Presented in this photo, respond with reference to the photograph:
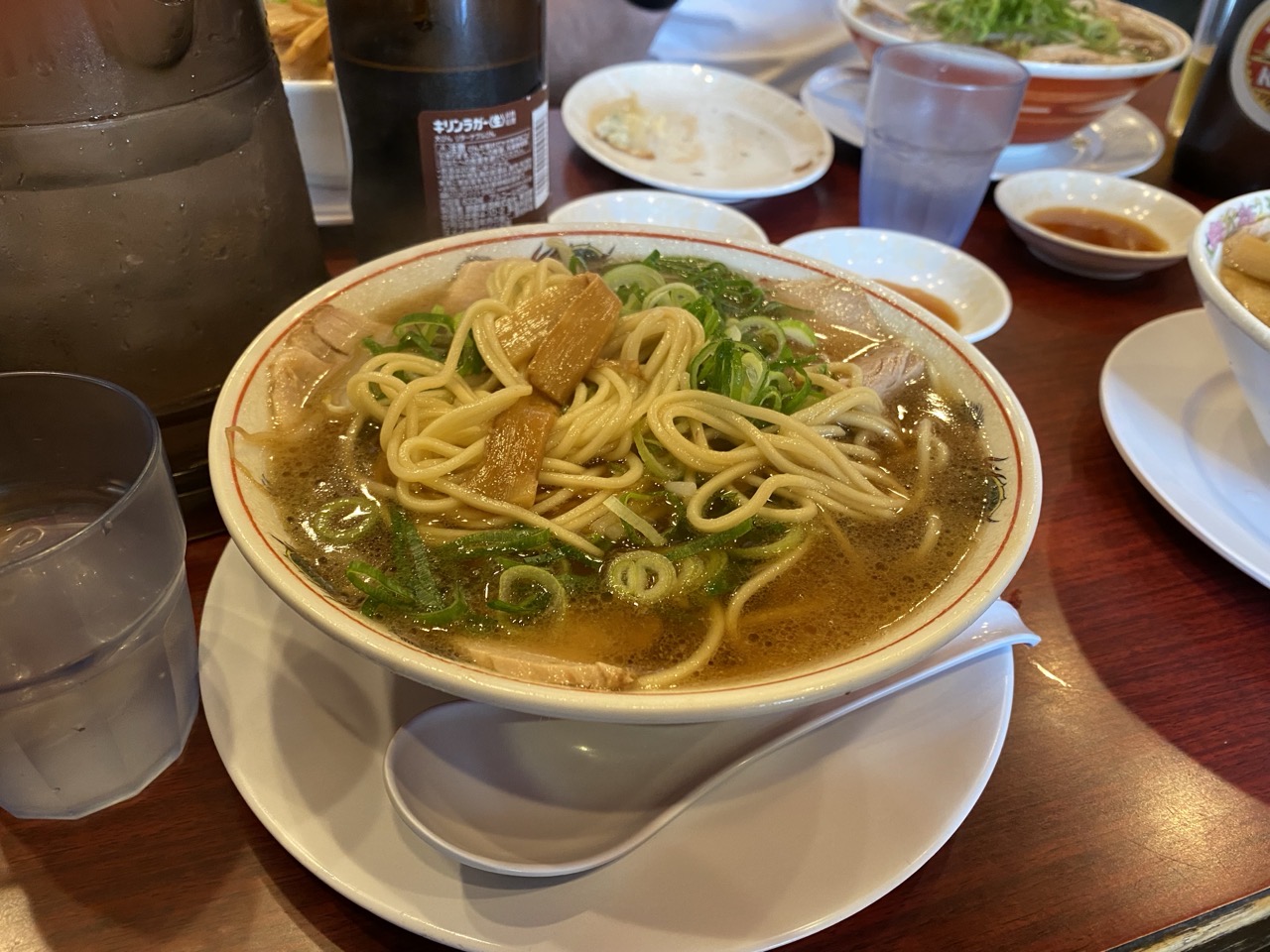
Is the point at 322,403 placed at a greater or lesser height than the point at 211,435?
lesser

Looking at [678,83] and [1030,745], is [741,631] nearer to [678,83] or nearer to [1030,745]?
[1030,745]

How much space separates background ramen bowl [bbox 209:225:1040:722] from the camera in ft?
2.66

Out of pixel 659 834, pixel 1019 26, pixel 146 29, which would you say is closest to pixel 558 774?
pixel 659 834

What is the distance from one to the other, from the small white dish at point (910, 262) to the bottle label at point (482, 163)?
714mm

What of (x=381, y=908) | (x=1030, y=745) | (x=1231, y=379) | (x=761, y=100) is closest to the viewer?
(x=381, y=908)

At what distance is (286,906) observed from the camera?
3.10 ft

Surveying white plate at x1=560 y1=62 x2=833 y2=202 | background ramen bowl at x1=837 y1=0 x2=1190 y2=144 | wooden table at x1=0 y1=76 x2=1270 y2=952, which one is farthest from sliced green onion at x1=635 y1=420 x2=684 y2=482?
background ramen bowl at x1=837 y1=0 x2=1190 y2=144

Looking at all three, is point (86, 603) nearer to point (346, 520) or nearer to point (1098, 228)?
point (346, 520)

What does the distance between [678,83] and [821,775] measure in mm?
2751

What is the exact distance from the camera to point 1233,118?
8.25 ft

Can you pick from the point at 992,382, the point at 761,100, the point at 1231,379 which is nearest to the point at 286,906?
the point at 992,382

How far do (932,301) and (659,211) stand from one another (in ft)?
2.55

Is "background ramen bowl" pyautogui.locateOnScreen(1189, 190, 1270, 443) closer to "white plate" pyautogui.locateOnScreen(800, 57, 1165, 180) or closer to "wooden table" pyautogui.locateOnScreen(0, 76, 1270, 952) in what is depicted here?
"wooden table" pyautogui.locateOnScreen(0, 76, 1270, 952)

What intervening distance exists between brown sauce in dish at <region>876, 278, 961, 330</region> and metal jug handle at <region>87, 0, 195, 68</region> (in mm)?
1570
